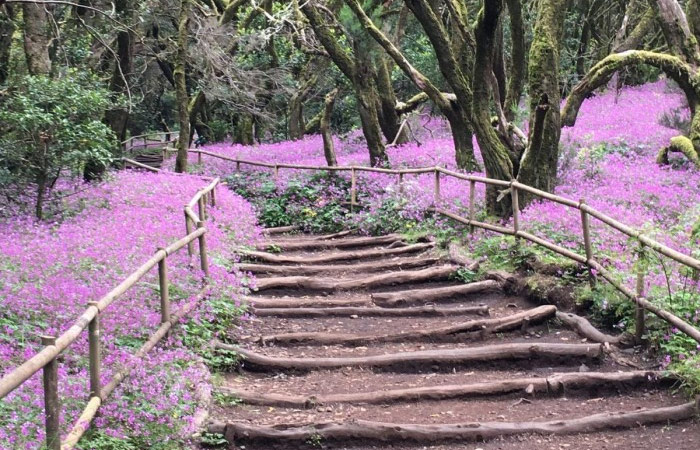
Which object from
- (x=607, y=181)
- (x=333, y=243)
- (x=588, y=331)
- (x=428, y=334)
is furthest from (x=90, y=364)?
(x=607, y=181)

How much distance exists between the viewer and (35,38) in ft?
42.9

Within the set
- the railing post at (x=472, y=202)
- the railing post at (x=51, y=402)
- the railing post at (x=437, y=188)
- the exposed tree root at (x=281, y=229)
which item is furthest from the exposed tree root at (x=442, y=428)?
the exposed tree root at (x=281, y=229)

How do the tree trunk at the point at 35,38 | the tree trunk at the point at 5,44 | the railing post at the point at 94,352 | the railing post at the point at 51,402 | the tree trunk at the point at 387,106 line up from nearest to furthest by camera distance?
the railing post at the point at 51,402, the railing post at the point at 94,352, the tree trunk at the point at 35,38, the tree trunk at the point at 5,44, the tree trunk at the point at 387,106

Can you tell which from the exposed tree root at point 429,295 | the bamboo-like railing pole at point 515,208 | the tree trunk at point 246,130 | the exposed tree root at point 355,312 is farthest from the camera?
the tree trunk at point 246,130

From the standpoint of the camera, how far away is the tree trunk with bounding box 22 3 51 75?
42.2 feet

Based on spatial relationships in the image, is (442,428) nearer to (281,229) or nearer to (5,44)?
(281,229)

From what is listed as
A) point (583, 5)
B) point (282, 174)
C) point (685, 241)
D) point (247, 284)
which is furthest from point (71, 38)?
point (583, 5)

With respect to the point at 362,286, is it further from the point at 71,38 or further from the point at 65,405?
the point at 71,38

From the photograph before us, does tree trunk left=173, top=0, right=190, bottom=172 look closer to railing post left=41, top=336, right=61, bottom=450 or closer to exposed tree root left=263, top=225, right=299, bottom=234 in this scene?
exposed tree root left=263, top=225, right=299, bottom=234

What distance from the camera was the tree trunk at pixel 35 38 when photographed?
12.9m

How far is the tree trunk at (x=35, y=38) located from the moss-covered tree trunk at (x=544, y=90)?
895 cm

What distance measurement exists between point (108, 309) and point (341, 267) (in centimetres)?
555

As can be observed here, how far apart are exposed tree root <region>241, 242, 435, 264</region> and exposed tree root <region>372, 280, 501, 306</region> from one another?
7.98 ft

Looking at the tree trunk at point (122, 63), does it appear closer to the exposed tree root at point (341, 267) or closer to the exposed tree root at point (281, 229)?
the exposed tree root at point (281, 229)
